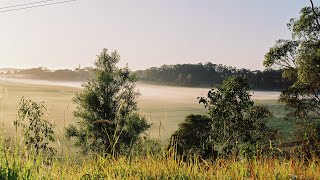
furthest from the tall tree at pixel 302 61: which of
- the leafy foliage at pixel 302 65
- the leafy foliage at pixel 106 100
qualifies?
the leafy foliage at pixel 106 100

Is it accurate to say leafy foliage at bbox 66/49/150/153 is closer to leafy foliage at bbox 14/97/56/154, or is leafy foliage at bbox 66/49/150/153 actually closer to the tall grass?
leafy foliage at bbox 14/97/56/154

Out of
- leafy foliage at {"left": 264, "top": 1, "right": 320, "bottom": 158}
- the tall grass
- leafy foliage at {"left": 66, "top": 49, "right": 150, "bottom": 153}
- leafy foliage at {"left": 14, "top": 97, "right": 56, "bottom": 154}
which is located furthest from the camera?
leafy foliage at {"left": 66, "top": 49, "right": 150, "bottom": 153}

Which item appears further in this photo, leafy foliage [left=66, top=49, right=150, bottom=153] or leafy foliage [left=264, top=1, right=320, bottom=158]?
leafy foliage [left=66, top=49, right=150, bottom=153]

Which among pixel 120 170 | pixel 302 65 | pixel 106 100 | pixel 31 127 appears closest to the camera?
pixel 120 170

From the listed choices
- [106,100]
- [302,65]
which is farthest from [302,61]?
[106,100]

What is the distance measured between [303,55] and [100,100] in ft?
69.7

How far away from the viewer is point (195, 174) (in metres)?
6.92

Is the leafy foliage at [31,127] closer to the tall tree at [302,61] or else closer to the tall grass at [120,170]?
the tall grass at [120,170]

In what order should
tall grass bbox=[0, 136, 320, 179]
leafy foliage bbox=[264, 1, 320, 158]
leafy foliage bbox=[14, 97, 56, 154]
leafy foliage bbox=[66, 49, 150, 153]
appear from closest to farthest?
tall grass bbox=[0, 136, 320, 179]
leafy foliage bbox=[14, 97, 56, 154]
leafy foliage bbox=[264, 1, 320, 158]
leafy foliage bbox=[66, 49, 150, 153]

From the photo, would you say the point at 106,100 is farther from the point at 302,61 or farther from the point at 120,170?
the point at 120,170

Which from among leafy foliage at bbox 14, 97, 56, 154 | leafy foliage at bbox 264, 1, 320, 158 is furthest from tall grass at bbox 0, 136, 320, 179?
leafy foliage at bbox 264, 1, 320, 158

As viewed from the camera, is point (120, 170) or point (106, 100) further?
point (106, 100)

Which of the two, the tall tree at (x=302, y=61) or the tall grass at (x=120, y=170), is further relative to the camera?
the tall tree at (x=302, y=61)

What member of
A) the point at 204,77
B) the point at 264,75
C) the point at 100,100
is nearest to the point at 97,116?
the point at 100,100
